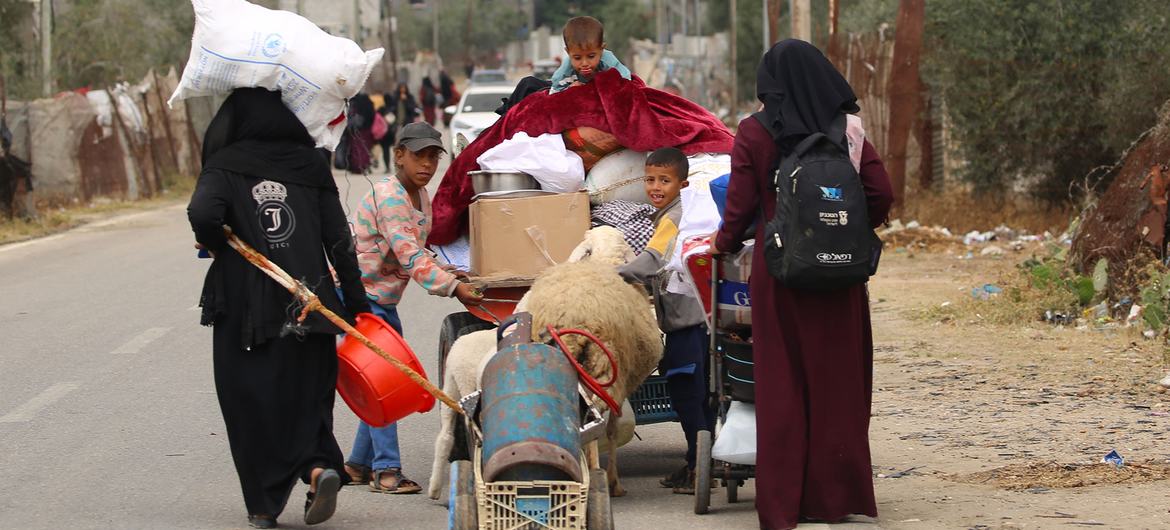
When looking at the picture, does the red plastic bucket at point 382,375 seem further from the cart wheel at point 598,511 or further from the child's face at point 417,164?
the cart wheel at point 598,511

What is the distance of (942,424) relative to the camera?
28.5 ft

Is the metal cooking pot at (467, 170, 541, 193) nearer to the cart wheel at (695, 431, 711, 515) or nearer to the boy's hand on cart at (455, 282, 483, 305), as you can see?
the boy's hand on cart at (455, 282, 483, 305)

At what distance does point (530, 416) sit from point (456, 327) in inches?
80.4

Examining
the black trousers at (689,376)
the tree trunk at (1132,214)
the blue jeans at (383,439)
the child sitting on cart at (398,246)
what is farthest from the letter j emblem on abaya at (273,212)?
the tree trunk at (1132,214)

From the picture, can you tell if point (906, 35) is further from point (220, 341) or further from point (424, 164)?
point (220, 341)

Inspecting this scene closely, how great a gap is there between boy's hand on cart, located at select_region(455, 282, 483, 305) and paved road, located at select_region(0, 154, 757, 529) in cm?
92

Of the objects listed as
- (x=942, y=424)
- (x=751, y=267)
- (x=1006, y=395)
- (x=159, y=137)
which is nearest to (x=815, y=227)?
(x=751, y=267)

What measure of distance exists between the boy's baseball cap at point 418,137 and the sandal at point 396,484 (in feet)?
4.90

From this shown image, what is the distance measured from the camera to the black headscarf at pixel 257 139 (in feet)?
20.8

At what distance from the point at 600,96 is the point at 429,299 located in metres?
7.54

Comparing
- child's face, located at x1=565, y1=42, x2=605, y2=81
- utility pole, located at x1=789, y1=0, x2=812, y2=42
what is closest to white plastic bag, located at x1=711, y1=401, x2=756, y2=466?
child's face, located at x1=565, y1=42, x2=605, y2=81

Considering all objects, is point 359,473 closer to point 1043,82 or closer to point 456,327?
point 456,327

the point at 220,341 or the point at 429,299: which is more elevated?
the point at 220,341

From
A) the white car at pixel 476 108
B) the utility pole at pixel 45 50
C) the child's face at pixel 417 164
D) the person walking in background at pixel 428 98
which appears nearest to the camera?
the child's face at pixel 417 164
